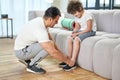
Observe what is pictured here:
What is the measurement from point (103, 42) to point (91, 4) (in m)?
3.44

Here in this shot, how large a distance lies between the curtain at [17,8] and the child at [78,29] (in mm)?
2911

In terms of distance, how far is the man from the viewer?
2.31 meters

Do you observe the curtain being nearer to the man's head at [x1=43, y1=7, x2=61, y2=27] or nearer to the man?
the man

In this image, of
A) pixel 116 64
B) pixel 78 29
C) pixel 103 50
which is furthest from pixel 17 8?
pixel 116 64

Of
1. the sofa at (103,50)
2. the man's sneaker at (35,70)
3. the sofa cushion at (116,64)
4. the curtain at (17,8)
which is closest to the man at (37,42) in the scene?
the man's sneaker at (35,70)

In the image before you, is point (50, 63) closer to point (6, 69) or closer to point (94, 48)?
point (6, 69)

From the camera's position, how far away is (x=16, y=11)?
5445 mm

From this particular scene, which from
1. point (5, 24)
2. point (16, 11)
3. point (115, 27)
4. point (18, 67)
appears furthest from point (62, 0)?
point (18, 67)

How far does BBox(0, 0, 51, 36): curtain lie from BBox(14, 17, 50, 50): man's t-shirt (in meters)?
2.95

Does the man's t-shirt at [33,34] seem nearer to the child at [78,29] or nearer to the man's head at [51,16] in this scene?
the man's head at [51,16]

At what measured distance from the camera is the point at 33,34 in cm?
241

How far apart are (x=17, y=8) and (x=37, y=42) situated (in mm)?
3115

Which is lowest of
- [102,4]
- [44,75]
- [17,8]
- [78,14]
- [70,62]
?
[44,75]

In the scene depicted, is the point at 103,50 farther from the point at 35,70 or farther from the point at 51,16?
the point at 35,70
